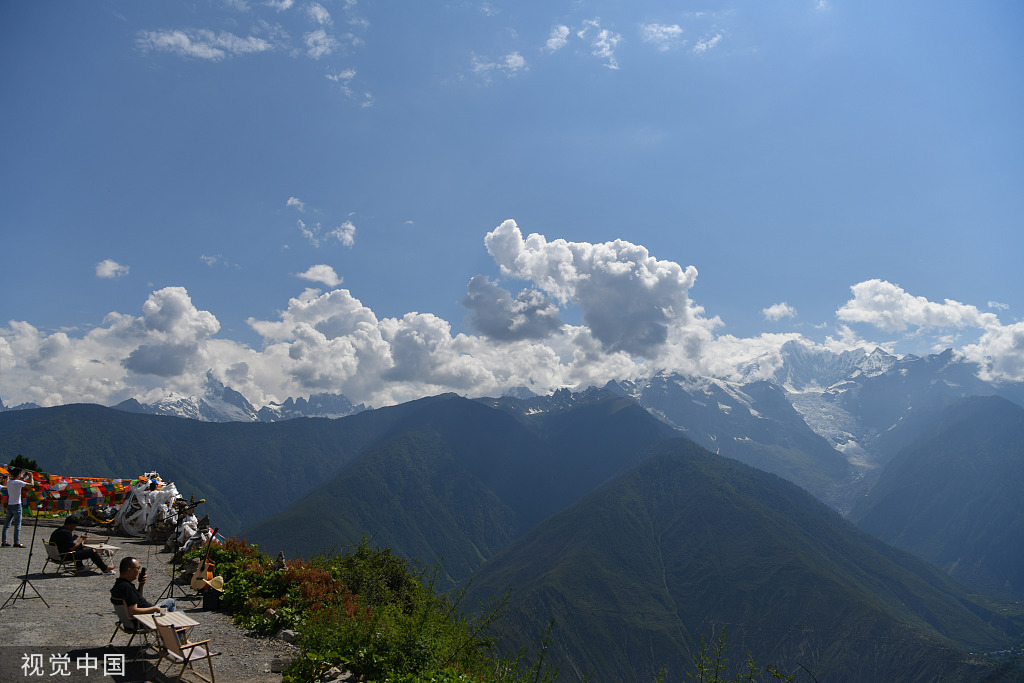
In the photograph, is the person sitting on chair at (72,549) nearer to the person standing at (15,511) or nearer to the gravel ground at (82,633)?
the gravel ground at (82,633)

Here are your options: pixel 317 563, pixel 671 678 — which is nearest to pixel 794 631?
pixel 671 678

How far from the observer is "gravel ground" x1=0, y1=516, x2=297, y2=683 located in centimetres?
1171

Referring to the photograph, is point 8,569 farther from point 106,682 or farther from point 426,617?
point 426,617

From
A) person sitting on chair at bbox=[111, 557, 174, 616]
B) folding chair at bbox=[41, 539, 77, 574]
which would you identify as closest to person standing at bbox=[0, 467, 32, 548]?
folding chair at bbox=[41, 539, 77, 574]

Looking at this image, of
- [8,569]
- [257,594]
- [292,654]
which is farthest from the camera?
[8,569]

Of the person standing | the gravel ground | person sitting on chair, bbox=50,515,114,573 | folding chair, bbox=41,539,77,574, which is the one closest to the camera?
the gravel ground

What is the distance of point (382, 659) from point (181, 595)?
999cm

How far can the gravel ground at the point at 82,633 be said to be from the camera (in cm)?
1171

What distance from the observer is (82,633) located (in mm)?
13703

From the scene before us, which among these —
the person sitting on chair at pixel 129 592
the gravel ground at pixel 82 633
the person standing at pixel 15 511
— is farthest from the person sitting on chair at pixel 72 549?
the person sitting on chair at pixel 129 592

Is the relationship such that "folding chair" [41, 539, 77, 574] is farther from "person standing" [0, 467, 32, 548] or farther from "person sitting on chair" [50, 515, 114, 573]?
"person standing" [0, 467, 32, 548]

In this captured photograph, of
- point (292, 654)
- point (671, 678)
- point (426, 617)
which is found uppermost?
point (426, 617)

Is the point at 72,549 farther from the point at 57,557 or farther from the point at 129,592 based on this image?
the point at 129,592

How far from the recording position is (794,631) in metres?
196
